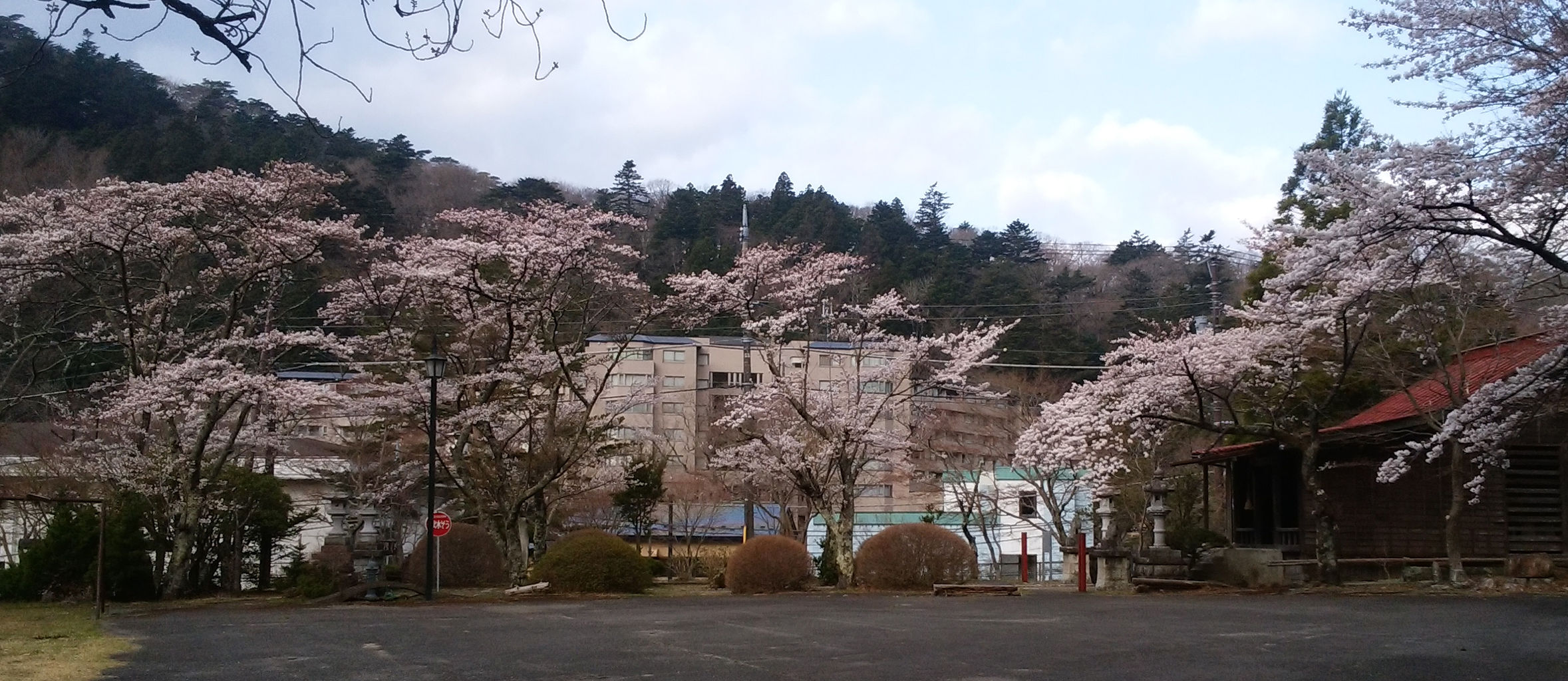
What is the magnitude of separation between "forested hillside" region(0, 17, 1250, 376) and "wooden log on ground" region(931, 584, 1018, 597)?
1352 cm

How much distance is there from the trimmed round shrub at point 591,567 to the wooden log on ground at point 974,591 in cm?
603

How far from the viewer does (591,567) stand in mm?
22859

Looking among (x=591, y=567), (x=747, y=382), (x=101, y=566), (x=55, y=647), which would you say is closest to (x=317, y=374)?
(x=747, y=382)

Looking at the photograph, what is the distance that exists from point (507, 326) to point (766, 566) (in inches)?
331

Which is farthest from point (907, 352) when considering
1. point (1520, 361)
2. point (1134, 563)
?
point (1520, 361)

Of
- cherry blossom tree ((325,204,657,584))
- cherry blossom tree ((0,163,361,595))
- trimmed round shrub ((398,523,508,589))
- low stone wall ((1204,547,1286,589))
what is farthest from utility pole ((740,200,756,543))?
cherry blossom tree ((0,163,361,595))

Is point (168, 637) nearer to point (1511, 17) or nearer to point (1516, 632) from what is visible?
point (1516, 632)

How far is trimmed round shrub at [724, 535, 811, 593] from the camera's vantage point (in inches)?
923

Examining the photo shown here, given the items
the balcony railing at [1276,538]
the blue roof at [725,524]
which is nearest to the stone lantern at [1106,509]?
the balcony railing at [1276,538]

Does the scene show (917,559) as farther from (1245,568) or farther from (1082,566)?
(1245,568)

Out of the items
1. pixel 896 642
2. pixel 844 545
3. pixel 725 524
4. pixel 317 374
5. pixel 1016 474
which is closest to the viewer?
pixel 896 642

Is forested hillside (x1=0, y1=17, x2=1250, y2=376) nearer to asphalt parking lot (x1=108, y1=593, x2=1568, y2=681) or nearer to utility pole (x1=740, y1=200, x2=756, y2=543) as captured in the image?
utility pole (x1=740, y1=200, x2=756, y2=543)

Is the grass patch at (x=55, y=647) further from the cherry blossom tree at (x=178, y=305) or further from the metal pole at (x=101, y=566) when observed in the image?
the cherry blossom tree at (x=178, y=305)

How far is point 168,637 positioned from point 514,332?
13.6 m
